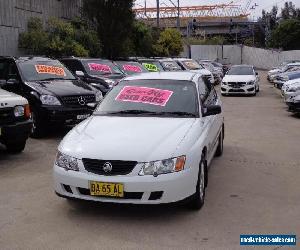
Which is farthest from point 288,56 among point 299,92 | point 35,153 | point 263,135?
point 35,153

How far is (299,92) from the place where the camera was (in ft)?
45.2

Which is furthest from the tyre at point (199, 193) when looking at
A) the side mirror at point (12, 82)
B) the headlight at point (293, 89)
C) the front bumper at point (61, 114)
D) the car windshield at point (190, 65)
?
the car windshield at point (190, 65)

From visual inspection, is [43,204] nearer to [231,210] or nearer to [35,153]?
[231,210]

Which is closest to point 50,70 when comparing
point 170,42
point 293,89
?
point 293,89

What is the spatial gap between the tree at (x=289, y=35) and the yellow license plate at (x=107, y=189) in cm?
7665

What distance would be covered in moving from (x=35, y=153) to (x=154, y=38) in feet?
92.1

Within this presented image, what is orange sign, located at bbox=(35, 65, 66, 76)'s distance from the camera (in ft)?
35.0

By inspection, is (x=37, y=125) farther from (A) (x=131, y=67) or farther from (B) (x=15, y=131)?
(A) (x=131, y=67)

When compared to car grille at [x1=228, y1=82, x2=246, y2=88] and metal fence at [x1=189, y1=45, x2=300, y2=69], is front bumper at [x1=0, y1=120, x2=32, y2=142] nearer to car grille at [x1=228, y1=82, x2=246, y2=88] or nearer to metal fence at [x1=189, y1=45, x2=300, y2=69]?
car grille at [x1=228, y1=82, x2=246, y2=88]

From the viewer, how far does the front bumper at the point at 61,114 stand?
31.2ft

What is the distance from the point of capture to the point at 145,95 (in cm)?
644

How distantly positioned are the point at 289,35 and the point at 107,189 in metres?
76.9

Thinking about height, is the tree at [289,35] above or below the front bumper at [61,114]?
above

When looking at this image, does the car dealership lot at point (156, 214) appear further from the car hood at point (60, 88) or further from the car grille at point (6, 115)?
the car hood at point (60, 88)
